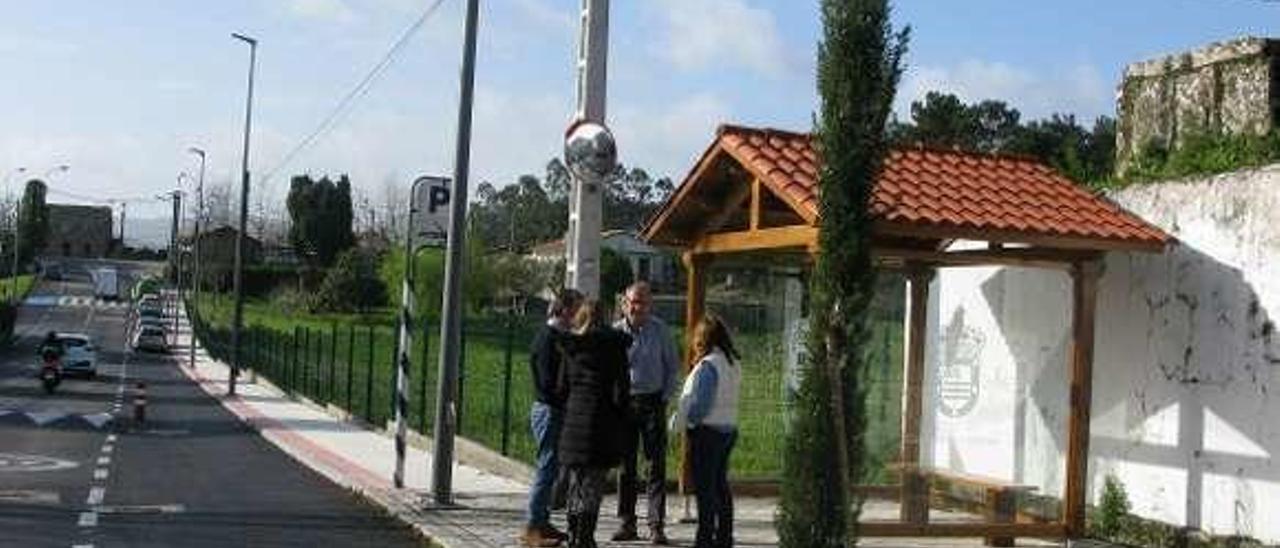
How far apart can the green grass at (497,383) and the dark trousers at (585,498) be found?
1644mm

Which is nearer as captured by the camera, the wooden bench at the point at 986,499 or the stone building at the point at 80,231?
the wooden bench at the point at 986,499

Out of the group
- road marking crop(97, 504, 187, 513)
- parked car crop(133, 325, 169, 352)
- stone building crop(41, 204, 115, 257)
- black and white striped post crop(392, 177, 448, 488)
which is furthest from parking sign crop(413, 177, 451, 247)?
stone building crop(41, 204, 115, 257)

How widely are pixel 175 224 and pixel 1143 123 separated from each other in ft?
291

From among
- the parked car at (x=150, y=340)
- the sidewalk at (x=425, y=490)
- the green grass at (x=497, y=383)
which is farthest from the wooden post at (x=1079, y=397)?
the parked car at (x=150, y=340)

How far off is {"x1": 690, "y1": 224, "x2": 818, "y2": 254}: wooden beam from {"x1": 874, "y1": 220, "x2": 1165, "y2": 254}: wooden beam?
2.08 ft

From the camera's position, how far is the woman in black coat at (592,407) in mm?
9750

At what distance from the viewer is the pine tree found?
7.39 metres

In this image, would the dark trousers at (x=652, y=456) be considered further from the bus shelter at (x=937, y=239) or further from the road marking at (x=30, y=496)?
the road marking at (x=30, y=496)

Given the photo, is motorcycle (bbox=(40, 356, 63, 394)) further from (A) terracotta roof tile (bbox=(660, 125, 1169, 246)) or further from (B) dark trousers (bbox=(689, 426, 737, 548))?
(B) dark trousers (bbox=(689, 426, 737, 548))

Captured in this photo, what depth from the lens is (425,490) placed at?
51.0 feet

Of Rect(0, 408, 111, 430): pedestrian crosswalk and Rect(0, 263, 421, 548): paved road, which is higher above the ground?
Rect(0, 263, 421, 548): paved road

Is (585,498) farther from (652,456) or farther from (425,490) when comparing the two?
(425,490)

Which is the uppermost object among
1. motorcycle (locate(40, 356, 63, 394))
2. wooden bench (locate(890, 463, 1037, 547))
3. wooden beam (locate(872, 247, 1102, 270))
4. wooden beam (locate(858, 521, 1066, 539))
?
wooden beam (locate(872, 247, 1102, 270))

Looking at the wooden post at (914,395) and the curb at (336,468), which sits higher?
the wooden post at (914,395)
